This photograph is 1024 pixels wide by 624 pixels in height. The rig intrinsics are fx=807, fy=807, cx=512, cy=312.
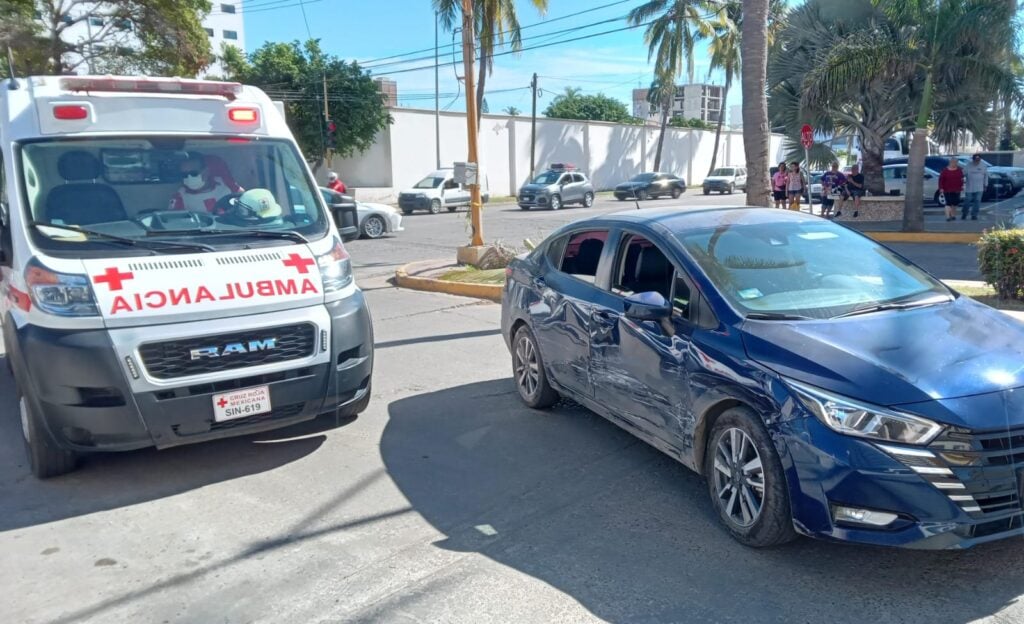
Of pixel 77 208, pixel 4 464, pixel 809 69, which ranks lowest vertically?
pixel 4 464

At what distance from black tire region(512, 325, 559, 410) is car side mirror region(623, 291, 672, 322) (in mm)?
1638

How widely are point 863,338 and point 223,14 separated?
9811cm

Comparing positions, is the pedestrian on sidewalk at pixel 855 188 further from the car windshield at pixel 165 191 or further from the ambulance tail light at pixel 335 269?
the ambulance tail light at pixel 335 269

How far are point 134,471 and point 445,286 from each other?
775 cm

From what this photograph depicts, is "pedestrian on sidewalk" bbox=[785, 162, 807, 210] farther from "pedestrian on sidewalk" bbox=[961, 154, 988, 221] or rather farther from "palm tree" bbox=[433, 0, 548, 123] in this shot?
"palm tree" bbox=[433, 0, 548, 123]

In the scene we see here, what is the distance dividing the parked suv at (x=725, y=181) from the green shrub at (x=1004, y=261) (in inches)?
1410

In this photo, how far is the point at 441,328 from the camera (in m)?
9.95

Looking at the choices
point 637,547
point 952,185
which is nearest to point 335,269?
point 637,547

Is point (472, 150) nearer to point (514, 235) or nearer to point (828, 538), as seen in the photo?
point (514, 235)

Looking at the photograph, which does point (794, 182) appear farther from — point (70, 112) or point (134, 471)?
point (134, 471)

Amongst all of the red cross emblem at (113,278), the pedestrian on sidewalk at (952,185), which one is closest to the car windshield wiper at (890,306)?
the red cross emblem at (113,278)

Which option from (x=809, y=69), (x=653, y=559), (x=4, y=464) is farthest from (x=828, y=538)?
(x=809, y=69)

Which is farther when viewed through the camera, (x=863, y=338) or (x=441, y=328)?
(x=441, y=328)

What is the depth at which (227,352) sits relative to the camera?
4867 millimetres
